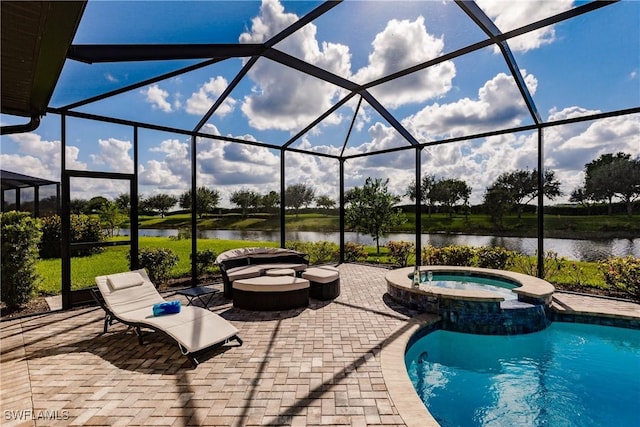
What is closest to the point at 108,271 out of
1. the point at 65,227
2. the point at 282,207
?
the point at 65,227

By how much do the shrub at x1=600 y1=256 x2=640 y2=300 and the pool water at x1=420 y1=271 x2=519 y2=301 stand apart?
224cm

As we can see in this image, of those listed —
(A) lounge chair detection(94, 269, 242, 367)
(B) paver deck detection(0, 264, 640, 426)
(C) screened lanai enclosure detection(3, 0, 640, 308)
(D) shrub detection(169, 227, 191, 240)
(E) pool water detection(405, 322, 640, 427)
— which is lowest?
(E) pool water detection(405, 322, 640, 427)

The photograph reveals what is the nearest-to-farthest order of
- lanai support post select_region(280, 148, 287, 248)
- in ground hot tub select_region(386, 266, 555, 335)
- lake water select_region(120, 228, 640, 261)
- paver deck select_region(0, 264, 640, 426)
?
paver deck select_region(0, 264, 640, 426)
in ground hot tub select_region(386, 266, 555, 335)
lanai support post select_region(280, 148, 287, 248)
lake water select_region(120, 228, 640, 261)

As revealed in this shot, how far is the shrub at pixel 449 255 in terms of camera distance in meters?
10.2

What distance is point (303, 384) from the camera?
11.8 feet

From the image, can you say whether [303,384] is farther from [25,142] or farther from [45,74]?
[25,142]

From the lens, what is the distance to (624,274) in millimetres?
6988

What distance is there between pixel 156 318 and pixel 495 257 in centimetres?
929

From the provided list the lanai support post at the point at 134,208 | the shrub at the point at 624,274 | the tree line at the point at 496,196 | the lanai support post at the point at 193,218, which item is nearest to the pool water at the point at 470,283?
the shrub at the point at 624,274

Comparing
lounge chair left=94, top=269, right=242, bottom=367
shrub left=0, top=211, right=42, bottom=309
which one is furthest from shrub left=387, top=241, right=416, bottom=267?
shrub left=0, top=211, right=42, bottom=309

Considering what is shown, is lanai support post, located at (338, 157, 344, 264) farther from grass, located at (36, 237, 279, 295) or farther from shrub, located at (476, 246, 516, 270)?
grass, located at (36, 237, 279, 295)

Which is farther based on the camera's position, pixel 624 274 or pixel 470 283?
pixel 470 283

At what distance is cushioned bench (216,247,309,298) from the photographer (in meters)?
7.26

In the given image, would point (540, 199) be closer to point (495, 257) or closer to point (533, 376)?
point (495, 257)
